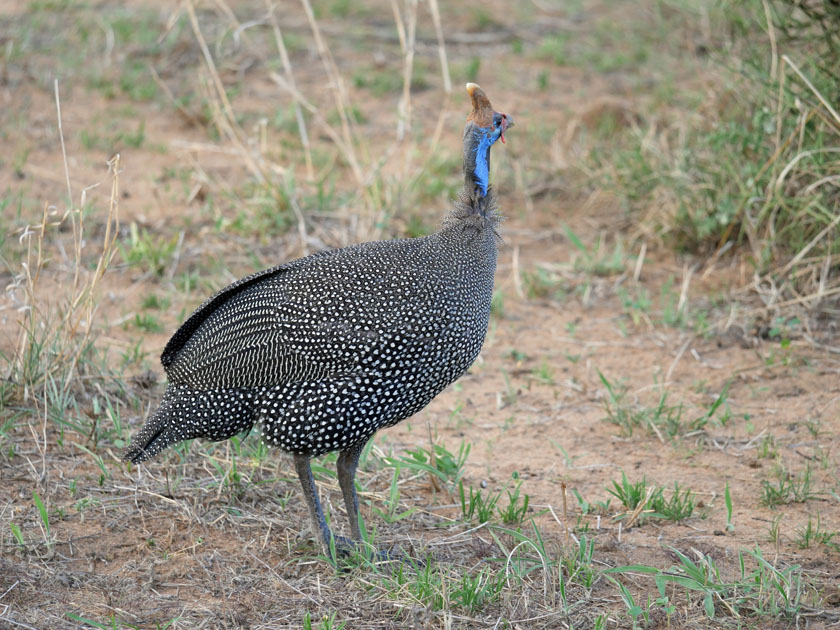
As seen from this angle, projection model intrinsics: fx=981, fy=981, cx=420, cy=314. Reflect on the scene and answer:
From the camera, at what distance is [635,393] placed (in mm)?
4703

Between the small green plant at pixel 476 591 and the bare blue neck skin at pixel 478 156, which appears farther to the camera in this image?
the bare blue neck skin at pixel 478 156

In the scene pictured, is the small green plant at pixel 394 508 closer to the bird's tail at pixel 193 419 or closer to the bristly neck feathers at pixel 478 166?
the bird's tail at pixel 193 419

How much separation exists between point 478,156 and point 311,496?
1.33 m

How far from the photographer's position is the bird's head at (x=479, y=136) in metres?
3.44

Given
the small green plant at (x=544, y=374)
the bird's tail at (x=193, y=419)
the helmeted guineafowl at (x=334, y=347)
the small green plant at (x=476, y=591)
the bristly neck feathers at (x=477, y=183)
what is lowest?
the small green plant at (x=544, y=374)

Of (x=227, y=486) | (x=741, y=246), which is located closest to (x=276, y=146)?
(x=741, y=246)

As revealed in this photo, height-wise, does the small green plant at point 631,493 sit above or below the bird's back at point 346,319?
below

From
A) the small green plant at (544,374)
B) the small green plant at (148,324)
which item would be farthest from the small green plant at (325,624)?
the small green plant at (148,324)

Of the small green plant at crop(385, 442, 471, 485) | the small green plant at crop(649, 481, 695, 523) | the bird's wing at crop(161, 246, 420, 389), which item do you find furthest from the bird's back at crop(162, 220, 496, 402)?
the small green plant at crop(649, 481, 695, 523)

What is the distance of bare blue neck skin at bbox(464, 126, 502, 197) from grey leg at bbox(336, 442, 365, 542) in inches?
40.6

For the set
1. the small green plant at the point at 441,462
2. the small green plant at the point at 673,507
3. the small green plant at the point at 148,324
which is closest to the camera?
the small green plant at the point at 673,507

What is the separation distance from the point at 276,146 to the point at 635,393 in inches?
143

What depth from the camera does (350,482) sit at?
3.40m

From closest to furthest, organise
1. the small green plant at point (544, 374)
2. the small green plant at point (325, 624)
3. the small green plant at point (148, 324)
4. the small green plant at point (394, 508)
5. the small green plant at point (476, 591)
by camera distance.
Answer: the small green plant at point (325, 624)
the small green plant at point (476, 591)
the small green plant at point (394, 508)
the small green plant at point (544, 374)
the small green plant at point (148, 324)
